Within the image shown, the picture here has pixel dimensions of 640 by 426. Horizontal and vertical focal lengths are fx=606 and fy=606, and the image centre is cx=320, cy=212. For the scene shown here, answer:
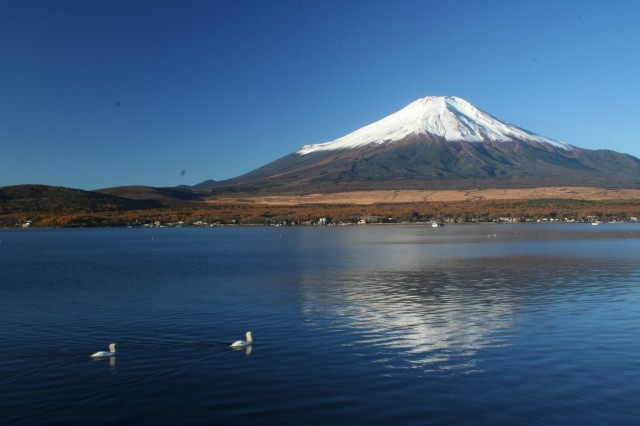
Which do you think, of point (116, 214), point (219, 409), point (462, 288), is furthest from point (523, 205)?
point (219, 409)

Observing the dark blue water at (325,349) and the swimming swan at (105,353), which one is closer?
the dark blue water at (325,349)

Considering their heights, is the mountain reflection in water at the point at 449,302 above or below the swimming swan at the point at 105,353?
below

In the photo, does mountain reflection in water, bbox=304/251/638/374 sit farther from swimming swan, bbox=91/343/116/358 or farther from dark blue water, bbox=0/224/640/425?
swimming swan, bbox=91/343/116/358

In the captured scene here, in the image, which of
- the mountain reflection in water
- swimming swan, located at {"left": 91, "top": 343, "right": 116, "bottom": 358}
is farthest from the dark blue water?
swimming swan, located at {"left": 91, "top": 343, "right": 116, "bottom": 358}

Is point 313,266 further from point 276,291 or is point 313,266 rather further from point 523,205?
point 523,205

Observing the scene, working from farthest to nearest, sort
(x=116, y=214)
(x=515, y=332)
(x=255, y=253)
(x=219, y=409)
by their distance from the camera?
(x=116, y=214) → (x=255, y=253) → (x=515, y=332) → (x=219, y=409)

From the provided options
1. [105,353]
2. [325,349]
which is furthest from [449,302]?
[105,353]

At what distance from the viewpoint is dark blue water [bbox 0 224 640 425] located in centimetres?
1184

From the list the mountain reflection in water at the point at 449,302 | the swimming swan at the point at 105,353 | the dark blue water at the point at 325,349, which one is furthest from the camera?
the mountain reflection in water at the point at 449,302

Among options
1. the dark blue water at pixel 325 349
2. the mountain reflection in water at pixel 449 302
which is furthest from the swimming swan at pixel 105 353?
the mountain reflection in water at pixel 449 302

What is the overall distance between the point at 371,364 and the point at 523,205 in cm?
13612

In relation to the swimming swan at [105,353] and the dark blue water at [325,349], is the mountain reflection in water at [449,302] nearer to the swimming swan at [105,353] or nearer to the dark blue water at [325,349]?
the dark blue water at [325,349]

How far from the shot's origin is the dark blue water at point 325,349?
1184 cm

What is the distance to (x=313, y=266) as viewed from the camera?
133ft
